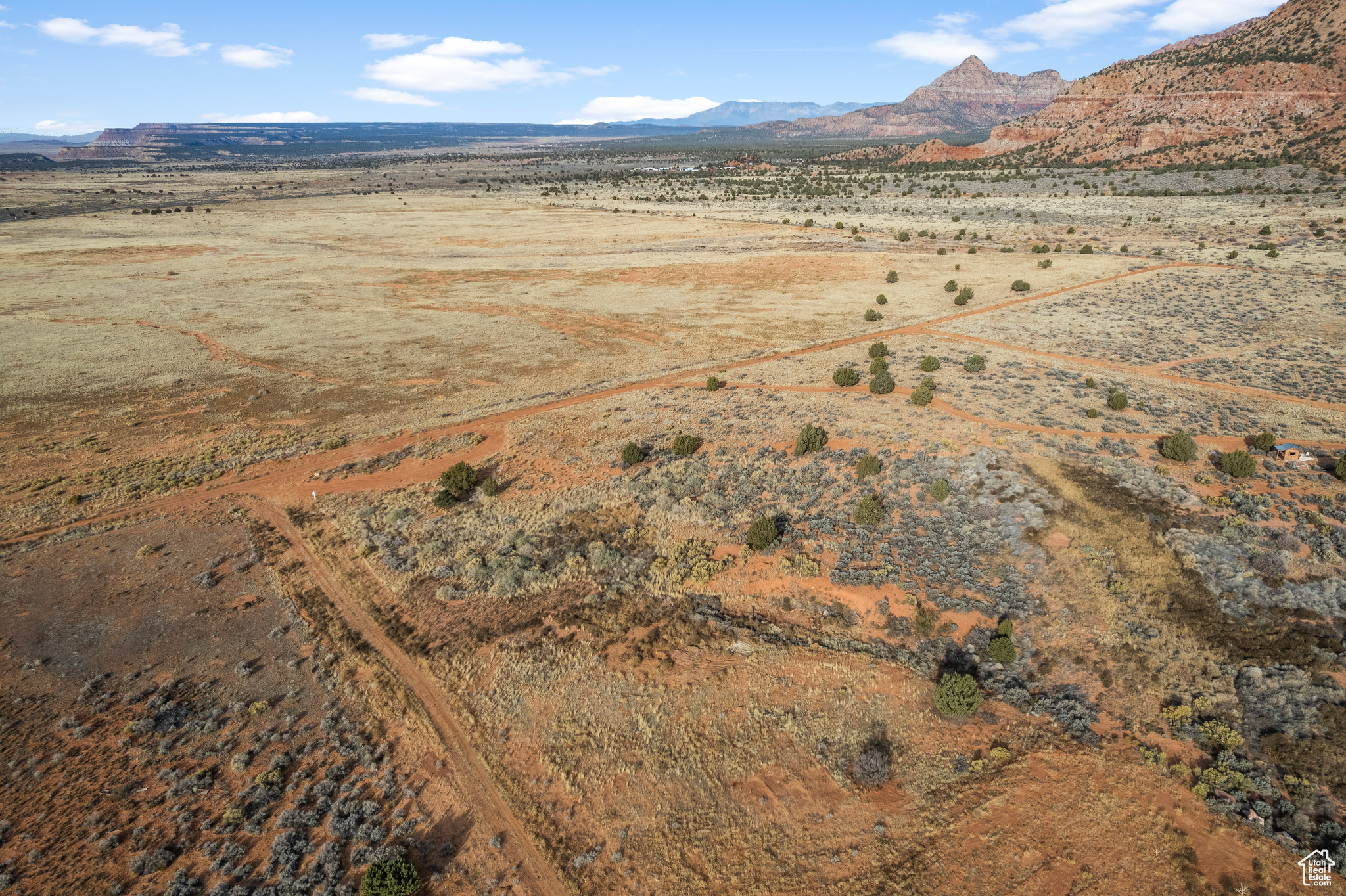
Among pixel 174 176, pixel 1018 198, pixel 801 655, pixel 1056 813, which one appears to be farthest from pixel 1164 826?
pixel 174 176

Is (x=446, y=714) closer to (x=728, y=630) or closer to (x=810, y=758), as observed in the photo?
(x=728, y=630)

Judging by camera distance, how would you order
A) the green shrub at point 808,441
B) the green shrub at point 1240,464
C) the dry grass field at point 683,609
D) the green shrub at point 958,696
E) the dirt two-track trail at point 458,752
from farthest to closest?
the green shrub at point 808,441, the green shrub at point 1240,464, the green shrub at point 958,696, the dry grass field at point 683,609, the dirt two-track trail at point 458,752

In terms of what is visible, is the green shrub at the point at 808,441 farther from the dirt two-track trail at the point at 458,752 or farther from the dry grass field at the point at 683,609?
the dirt two-track trail at the point at 458,752

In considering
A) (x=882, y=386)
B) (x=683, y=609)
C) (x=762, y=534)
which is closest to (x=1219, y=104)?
(x=882, y=386)

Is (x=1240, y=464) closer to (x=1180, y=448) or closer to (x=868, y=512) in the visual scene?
(x=1180, y=448)

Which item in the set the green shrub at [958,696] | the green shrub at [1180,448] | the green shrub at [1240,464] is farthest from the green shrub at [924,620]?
the green shrub at [1240,464]
